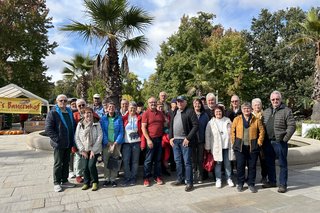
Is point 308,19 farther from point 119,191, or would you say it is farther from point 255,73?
point 255,73

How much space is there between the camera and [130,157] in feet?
19.3

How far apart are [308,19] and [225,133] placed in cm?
1223

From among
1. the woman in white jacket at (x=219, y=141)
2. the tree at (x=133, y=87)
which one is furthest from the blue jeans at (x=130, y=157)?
the tree at (x=133, y=87)

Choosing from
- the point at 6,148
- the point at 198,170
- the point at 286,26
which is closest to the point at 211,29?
the point at 286,26

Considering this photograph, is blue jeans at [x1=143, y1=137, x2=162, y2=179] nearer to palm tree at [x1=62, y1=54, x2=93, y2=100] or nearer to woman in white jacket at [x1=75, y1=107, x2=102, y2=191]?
woman in white jacket at [x1=75, y1=107, x2=102, y2=191]

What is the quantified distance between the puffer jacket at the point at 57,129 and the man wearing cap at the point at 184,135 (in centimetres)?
198

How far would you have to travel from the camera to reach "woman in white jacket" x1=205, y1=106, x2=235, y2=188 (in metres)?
5.70

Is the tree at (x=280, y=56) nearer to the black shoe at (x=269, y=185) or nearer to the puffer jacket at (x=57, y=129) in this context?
the black shoe at (x=269, y=185)

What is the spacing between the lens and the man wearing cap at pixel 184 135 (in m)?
5.49

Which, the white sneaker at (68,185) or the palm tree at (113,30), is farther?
the palm tree at (113,30)

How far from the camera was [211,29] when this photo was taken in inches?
1448

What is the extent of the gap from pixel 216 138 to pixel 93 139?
7.66ft

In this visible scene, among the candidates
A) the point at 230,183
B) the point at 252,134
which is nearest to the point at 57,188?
the point at 230,183

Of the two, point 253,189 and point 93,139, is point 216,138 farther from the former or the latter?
point 93,139
